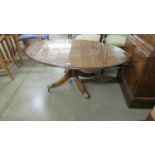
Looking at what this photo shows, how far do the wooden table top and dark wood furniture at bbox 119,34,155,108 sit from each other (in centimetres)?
16

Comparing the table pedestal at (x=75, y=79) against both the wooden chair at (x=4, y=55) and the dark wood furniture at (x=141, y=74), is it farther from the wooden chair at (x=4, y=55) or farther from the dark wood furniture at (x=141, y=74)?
the wooden chair at (x=4, y=55)

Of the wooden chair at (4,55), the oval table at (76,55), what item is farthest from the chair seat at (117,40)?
the wooden chair at (4,55)

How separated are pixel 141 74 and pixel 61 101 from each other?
38.8 inches

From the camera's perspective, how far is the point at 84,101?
1.71m

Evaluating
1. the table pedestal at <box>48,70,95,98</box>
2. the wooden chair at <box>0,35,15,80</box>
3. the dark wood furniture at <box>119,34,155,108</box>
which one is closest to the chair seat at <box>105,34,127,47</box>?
the dark wood furniture at <box>119,34,155,108</box>

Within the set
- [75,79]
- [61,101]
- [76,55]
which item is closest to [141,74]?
[76,55]

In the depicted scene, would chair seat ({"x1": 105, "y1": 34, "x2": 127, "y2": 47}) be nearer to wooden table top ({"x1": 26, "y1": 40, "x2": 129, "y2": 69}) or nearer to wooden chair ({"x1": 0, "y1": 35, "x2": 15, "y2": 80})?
wooden table top ({"x1": 26, "y1": 40, "x2": 129, "y2": 69})

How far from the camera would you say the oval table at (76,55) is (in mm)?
1305

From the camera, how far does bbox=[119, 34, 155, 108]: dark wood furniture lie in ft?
4.41

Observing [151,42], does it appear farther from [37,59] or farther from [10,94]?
[10,94]

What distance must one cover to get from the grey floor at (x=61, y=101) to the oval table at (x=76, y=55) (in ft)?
0.48

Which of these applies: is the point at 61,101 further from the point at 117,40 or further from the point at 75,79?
the point at 117,40

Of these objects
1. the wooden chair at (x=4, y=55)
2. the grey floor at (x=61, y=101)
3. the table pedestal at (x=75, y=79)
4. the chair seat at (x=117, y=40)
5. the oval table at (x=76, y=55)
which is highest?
the oval table at (x=76, y=55)

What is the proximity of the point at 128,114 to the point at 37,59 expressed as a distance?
1185 millimetres
